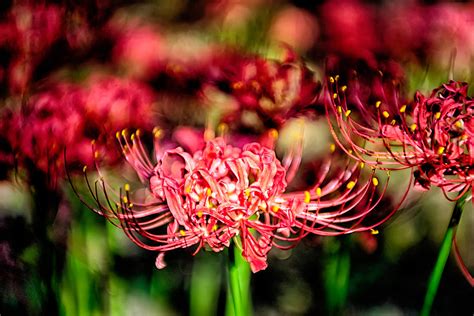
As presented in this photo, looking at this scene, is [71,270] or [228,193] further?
[71,270]

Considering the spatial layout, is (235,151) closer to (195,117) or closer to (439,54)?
(195,117)

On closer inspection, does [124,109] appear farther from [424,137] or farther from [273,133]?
[424,137]

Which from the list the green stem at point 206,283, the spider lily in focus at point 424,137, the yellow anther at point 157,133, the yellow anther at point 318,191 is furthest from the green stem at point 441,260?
the yellow anther at point 157,133

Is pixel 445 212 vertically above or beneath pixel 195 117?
beneath

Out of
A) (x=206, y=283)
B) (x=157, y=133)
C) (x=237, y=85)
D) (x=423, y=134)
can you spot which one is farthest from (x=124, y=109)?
(x=423, y=134)

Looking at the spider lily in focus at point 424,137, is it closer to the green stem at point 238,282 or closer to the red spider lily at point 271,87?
the red spider lily at point 271,87

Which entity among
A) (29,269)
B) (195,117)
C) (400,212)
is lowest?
(29,269)

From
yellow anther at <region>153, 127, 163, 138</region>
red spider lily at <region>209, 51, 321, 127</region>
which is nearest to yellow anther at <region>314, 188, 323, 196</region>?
red spider lily at <region>209, 51, 321, 127</region>

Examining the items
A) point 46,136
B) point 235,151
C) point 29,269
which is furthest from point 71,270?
point 235,151
